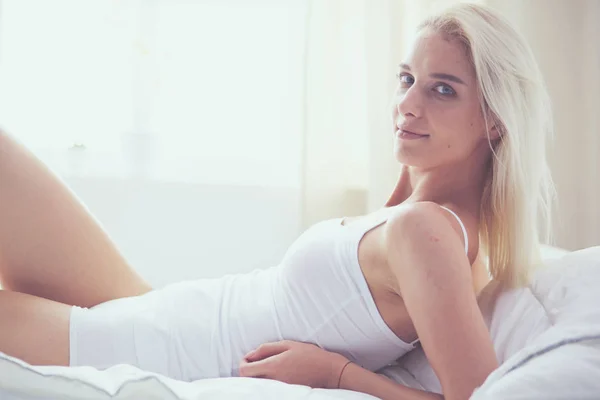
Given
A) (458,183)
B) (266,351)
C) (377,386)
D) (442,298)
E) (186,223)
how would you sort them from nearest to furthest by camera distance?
(442,298) → (377,386) → (266,351) → (458,183) → (186,223)

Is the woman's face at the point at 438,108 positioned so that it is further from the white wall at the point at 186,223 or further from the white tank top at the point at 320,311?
the white wall at the point at 186,223

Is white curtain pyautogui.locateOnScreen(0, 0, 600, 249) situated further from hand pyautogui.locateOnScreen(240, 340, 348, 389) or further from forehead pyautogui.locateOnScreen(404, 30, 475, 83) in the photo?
hand pyautogui.locateOnScreen(240, 340, 348, 389)

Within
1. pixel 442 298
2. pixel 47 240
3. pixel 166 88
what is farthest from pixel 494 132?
pixel 166 88

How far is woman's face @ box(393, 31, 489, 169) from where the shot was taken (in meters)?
1.30

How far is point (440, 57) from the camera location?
131 centimetres

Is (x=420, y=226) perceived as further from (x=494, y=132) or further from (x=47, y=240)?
(x=47, y=240)

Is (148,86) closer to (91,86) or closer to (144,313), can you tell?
(91,86)

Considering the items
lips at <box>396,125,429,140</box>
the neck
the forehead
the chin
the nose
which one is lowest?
the neck

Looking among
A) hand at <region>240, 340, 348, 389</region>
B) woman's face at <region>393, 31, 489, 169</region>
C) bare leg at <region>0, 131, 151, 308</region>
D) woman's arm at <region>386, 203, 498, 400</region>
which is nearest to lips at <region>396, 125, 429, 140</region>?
woman's face at <region>393, 31, 489, 169</region>

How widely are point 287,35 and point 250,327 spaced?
5.07 ft

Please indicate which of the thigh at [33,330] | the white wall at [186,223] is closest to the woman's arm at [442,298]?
the thigh at [33,330]

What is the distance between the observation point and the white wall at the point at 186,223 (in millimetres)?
2598

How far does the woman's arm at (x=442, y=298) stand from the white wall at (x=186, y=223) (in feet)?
4.89

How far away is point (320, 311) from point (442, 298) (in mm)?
308
